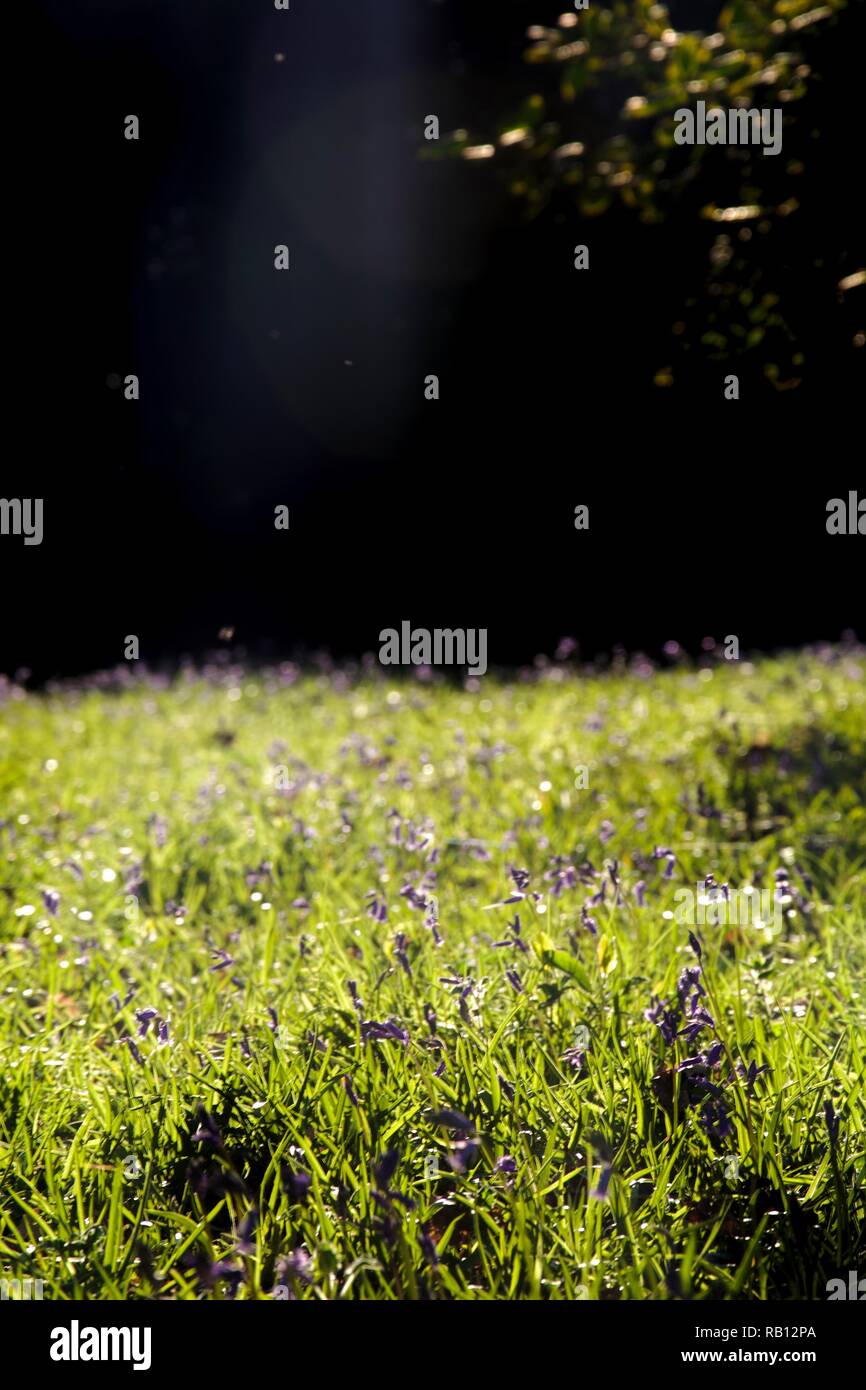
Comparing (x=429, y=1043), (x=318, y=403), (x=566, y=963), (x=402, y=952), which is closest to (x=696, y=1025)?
(x=566, y=963)

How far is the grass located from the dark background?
901 centimetres

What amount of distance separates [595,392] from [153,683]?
6802 millimetres

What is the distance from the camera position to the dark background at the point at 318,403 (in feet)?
46.1

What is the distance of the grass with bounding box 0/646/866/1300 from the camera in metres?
2.12

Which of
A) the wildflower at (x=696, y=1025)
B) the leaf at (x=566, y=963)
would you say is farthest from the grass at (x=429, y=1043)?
the wildflower at (x=696, y=1025)

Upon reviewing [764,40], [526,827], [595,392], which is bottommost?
[526,827]

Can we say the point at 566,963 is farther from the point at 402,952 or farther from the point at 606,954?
the point at 402,952

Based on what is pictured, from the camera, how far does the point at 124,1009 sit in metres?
3.21

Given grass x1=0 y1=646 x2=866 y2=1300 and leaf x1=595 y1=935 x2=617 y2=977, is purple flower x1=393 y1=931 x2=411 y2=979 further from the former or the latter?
leaf x1=595 y1=935 x2=617 y2=977

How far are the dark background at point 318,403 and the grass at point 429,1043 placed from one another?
9.01m

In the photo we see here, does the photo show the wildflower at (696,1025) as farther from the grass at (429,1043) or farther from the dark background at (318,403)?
the dark background at (318,403)

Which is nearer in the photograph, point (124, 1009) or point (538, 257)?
point (124, 1009)
